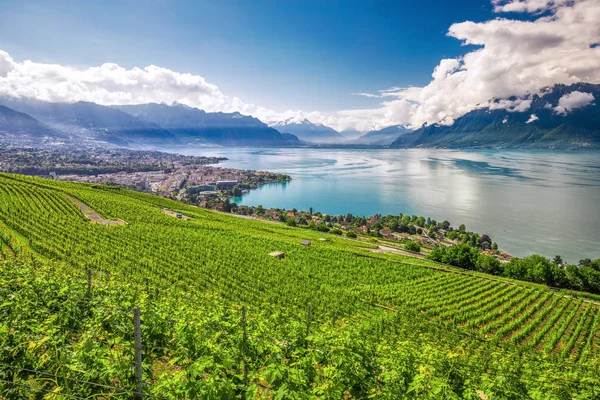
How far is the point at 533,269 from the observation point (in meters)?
41.0

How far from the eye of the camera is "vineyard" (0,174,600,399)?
4973 mm

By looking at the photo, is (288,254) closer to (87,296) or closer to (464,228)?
(87,296)

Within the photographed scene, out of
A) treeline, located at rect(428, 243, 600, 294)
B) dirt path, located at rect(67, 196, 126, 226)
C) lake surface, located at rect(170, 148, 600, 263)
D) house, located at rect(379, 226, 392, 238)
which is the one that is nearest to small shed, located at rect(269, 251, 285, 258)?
dirt path, located at rect(67, 196, 126, 226)

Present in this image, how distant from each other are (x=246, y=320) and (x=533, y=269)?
47.0m

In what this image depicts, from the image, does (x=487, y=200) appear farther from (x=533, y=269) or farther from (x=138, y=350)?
(x=138, y=350)

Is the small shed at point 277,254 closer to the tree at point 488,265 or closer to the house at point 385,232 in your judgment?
the tree at point 488,265

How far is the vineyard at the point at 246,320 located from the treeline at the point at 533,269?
893cm

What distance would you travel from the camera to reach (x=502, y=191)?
382 ft

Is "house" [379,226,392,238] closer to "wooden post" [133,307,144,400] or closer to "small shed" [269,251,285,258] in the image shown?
"small shed" [269,251,285,258]

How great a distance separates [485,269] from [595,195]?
325 feet

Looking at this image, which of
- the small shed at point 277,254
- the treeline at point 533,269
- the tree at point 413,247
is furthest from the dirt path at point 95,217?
the tree at point 413,247

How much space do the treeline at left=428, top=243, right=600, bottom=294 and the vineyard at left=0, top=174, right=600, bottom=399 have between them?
29.3ft

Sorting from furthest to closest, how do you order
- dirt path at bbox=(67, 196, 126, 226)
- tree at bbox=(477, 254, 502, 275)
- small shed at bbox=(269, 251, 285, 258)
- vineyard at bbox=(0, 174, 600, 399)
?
tree at bbox=(477, 254, 502, 275) < dirt path at bbox=(67, 196, 126, 226) < small shed at bbox=(269, 251, 285, 258) < vineyard at bbox=(0, 174, 600, 399)

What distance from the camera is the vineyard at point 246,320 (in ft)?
16.3
